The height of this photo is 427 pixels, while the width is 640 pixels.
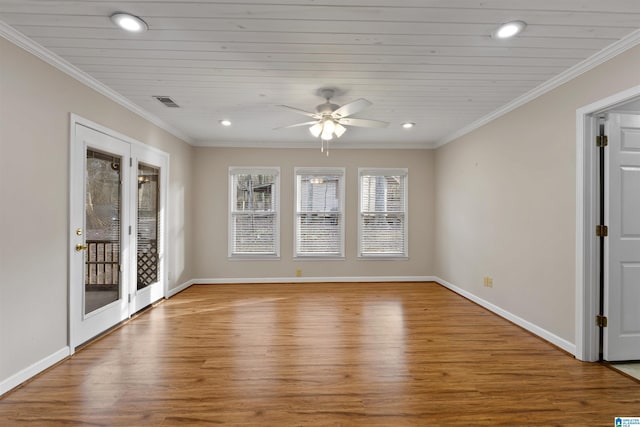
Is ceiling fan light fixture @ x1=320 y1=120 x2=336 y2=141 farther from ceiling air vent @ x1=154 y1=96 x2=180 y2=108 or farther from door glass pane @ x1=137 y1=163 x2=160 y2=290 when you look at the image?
door glass pane @ x1=137 y1=163 x2=160 y2=290

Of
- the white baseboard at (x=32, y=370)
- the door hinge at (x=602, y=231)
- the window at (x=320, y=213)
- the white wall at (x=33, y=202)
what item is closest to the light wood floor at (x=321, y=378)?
the white baseboard at (x=32, y=370)

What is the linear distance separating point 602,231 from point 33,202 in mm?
4725

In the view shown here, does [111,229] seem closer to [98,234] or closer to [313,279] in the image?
[98,234]

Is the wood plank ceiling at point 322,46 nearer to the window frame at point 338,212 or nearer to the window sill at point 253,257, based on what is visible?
the window frame at point 338,212

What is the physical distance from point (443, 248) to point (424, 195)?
105cm

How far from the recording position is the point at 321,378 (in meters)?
2.40

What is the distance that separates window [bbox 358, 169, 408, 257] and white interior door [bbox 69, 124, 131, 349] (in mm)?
3753

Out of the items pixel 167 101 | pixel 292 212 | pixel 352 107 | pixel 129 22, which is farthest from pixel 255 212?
pixel 129 22

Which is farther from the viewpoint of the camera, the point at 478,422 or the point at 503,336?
the point at 503,336

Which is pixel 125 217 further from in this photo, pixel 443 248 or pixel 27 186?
pixel 443 248

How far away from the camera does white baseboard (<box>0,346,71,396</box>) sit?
2.16m

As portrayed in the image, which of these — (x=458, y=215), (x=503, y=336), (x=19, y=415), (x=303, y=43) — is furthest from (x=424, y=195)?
(x=19, y=415)

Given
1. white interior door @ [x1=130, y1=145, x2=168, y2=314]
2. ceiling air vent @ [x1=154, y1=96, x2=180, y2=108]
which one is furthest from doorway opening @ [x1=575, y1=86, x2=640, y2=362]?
white interior door @ [x1=130, y1=145, x2=168, y2=314]

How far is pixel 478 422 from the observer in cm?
191
